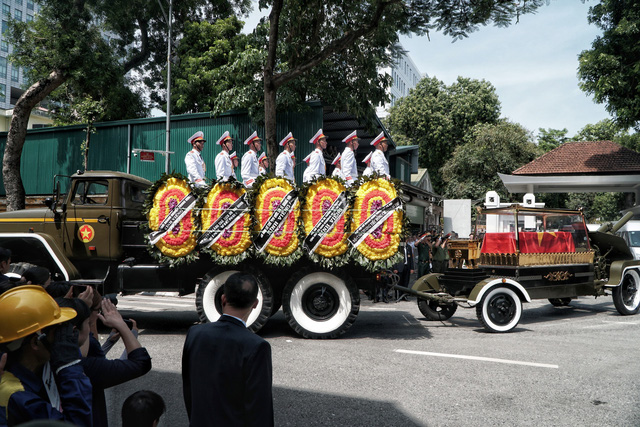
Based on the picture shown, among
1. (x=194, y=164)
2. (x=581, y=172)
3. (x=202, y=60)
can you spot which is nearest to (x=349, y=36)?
(x=194, y=164)

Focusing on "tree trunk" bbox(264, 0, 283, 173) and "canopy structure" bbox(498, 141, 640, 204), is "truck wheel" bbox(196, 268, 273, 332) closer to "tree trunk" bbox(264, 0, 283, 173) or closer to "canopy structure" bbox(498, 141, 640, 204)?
"tree trunk" bbox(264, 0, 283, 173)

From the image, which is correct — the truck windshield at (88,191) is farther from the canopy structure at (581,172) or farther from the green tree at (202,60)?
the canopy structure at (581,172)

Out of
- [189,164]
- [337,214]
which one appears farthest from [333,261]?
[189,164]

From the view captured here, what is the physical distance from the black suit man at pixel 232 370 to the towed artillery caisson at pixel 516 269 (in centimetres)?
692

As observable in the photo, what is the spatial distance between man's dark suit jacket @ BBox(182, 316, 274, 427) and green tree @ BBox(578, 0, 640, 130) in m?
20.9

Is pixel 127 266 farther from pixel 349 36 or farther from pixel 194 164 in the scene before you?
pixel 349 36

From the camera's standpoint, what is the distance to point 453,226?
21.0m

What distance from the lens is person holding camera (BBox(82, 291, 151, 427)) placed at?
2596 millimetres

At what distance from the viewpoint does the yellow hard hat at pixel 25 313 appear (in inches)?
85.7

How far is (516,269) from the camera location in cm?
956

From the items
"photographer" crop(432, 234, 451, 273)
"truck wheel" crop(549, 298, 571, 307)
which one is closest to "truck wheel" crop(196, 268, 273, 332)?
"photographer" crop(432, 234, 451, 273)

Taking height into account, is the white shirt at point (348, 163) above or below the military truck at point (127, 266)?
above

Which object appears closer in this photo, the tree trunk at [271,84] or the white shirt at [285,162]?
the white shirt at [285,162]

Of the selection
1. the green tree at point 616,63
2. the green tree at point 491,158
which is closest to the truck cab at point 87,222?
the green tree at point 616,63
